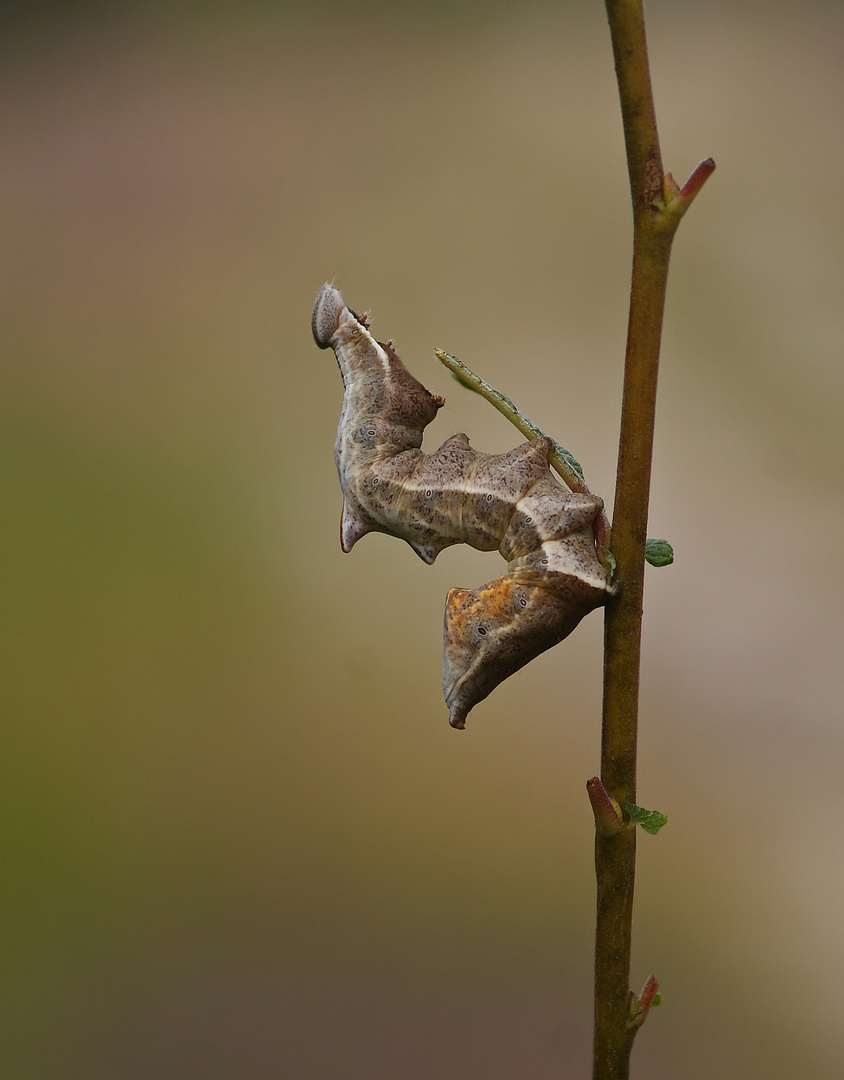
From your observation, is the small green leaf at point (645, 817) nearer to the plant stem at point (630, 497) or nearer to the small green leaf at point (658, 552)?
the plant stem at point (630, 497)

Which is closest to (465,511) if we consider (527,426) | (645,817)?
(527,426)

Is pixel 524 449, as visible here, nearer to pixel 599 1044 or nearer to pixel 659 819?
pixel 659 819

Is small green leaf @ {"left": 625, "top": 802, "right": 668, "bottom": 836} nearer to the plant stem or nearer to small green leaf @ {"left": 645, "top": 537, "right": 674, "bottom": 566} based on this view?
the plant stem

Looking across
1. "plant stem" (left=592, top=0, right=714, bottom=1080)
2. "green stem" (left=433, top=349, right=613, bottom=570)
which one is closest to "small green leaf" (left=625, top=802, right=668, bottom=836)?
"plant stem" (left=592, top=0, right=714, bottom=1080)

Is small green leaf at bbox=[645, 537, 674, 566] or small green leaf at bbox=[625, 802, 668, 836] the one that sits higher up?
small green leaf at bbox=[645, 537, 674, 566]

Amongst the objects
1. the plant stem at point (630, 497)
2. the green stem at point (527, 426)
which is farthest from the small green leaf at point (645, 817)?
the green stem at point (527, 426)

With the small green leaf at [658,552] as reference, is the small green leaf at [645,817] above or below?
below

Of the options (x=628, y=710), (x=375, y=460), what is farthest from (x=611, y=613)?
(x=375, y=460)
